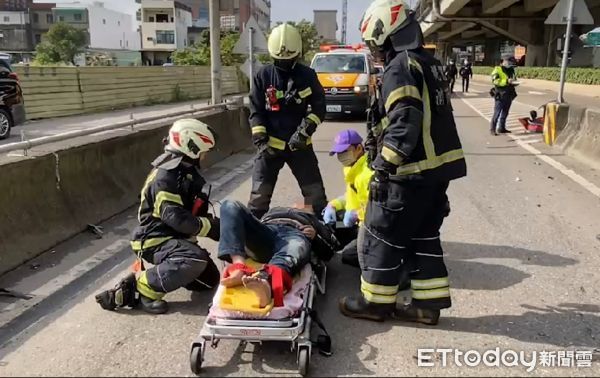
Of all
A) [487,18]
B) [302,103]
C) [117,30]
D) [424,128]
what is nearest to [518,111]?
[302,103]

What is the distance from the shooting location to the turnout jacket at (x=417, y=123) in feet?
11.8

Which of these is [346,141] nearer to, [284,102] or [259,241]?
[284,102]

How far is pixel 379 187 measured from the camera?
3.75m

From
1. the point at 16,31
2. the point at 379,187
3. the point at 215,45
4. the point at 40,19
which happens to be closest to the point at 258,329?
the point at 379,187

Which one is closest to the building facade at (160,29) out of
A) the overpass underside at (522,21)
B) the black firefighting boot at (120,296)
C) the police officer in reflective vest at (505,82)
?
the overpass underside at (522,21)

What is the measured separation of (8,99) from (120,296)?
39.8 ft

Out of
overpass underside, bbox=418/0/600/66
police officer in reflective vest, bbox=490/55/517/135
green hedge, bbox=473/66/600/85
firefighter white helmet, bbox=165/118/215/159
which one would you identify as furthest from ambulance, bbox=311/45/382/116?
overpass underside, bbox=418/0/600/66

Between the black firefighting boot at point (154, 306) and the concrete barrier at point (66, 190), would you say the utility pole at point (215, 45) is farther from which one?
the black firefighting boot at point (154, 306)

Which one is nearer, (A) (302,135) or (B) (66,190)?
(A) (302,135)

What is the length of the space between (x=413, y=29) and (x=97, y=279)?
3140 mm

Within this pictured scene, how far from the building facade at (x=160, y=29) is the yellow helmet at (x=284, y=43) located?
84.9 metres

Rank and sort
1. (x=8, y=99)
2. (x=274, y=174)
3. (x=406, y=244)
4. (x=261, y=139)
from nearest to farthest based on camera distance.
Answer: (x=406, y=244)
(x=261, y=139)
(x=274, y=174)
(x=8, y=99)

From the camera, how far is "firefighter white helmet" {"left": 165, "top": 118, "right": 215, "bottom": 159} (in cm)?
421

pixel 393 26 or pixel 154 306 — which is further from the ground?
pixel 393 26
